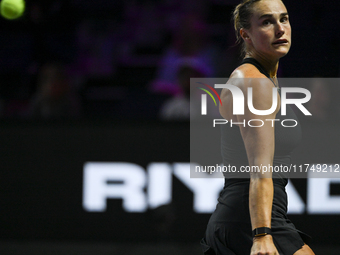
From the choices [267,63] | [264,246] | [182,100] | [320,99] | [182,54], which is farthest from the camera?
[182,54]

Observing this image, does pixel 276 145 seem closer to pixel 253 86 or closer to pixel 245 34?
pixel 253 86

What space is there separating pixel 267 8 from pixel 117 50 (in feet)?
14.3

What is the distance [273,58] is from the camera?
5.82 feet

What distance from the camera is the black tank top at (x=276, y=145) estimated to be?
5.44 ft

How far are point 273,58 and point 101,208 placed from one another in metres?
2.67

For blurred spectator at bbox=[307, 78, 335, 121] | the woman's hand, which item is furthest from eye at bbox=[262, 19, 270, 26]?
blurred spectator at bbox=[307, 78, 335, 121]

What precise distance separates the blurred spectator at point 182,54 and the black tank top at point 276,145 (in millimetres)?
3448

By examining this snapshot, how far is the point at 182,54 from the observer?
17.1 ft

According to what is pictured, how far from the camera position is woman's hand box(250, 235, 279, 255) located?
1.49 m

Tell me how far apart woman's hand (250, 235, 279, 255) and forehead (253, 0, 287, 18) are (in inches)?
33.3

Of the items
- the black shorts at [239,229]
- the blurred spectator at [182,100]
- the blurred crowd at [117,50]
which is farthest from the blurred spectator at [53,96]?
the black shorts at [239,229]

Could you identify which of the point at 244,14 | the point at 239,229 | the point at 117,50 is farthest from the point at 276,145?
the point at 117,50

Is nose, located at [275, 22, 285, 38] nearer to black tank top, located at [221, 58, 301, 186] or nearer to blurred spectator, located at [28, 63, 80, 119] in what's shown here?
black tank top, located at [221, 58, 301, 186]

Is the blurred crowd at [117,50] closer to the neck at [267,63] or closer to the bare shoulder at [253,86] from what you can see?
the neck at [267,63]
